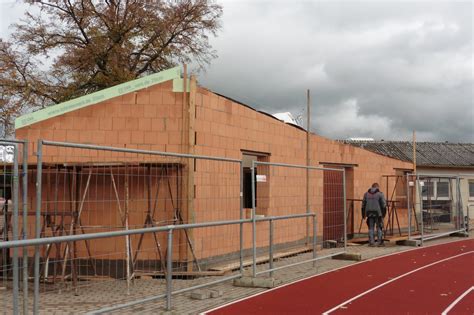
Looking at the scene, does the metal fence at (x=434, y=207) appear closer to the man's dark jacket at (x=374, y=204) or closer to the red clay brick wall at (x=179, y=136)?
the man's dark jacket at (x=374, y=204)

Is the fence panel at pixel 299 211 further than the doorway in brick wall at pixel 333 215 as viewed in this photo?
No

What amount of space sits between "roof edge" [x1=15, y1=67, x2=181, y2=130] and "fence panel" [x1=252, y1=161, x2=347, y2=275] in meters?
2.95

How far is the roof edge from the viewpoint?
1091 centimetres

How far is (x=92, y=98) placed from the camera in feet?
35.9

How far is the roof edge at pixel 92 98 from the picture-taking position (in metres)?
10.9

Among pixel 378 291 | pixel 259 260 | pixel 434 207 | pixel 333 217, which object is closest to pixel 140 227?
pixel 259 260

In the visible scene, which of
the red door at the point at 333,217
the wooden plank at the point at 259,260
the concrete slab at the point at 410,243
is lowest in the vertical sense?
the concrete slab at the point at 410,243

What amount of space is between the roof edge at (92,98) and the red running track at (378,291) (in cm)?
495

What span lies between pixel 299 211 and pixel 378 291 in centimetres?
547

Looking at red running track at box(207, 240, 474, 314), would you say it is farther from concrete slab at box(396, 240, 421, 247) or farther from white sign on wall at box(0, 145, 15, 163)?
white sign on wall at box(0, 145, 15, 163)

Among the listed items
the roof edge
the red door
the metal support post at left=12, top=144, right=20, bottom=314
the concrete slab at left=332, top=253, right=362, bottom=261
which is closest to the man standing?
the red door

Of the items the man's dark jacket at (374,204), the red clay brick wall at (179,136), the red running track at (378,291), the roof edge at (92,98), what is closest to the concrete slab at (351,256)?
the red running track at (378,291)

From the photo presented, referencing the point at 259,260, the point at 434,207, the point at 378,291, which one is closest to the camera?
the point at 378,291

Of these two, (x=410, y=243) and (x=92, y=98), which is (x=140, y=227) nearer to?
(x=92, y=98)
